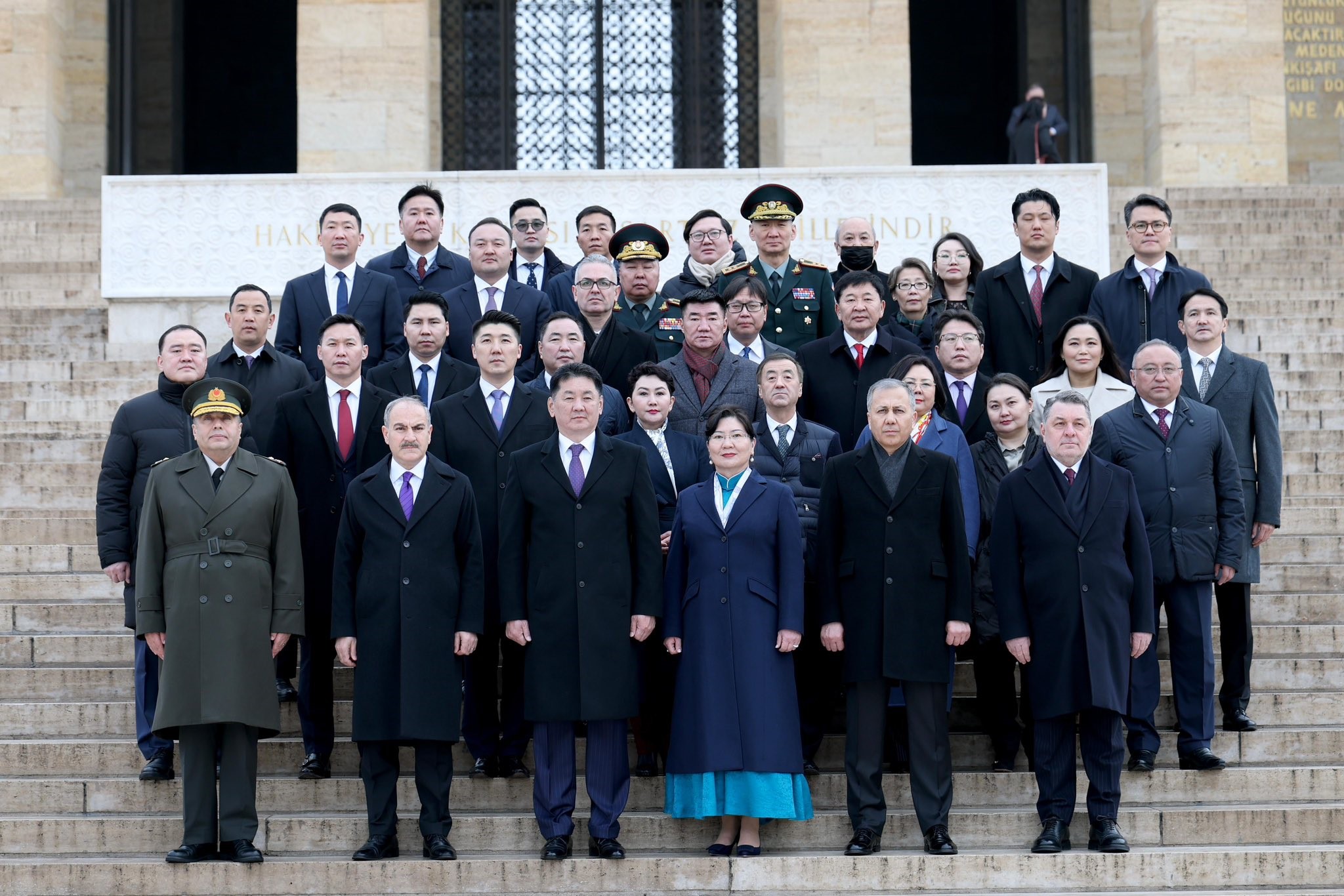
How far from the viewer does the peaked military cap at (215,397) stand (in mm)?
7637

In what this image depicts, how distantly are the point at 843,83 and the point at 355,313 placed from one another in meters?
9.72

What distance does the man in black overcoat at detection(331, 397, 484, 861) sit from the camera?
745cm

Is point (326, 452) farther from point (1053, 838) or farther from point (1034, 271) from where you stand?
point (1034, 271)

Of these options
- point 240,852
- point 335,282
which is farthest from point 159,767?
point 335,282

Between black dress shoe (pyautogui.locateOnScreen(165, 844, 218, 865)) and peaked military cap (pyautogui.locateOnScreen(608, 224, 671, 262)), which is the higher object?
peaked military cap (pyautogui.locateOnScreen(608, 224, 671, 262))

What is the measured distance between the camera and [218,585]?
24.4 ft

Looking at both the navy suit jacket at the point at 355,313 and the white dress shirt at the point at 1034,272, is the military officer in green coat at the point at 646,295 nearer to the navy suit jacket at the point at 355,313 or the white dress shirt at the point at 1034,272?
the navy suit jacket at the point at 355,313

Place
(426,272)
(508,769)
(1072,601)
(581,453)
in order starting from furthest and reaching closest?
(426,272)
(508,769)
(581,453)
(1072,601)

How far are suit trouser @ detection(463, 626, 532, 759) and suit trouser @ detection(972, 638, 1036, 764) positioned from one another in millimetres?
2094

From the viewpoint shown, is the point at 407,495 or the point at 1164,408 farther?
the point at 1164,408

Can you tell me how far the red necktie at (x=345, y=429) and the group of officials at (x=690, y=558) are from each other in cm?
1

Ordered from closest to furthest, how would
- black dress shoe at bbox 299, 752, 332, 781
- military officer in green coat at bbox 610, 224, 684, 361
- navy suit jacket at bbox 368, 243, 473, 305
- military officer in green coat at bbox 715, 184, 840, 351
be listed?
black dress shoe at bbox 299, 752, 332, 781 < military officer in green coat at bbox 610, 224, 684, 361 < military officer in green coat at bbox 715, 184, 840, 351 < navy suit jacket at bbox 368, 243, 473, 305

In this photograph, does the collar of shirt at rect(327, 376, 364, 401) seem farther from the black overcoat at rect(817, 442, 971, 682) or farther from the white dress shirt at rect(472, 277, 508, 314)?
the black overcoat at rect(817, 442, 971, 682)

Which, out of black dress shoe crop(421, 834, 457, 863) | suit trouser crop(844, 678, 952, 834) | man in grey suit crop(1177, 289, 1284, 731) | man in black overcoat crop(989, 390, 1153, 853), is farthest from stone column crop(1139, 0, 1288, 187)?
black dress shoe crop(421, 834, 457, 863)
